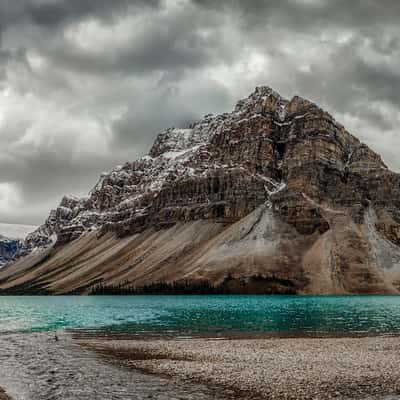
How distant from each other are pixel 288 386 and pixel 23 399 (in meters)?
14.1

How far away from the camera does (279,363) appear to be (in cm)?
3591

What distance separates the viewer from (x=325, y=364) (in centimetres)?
3500

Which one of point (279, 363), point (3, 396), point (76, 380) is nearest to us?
point (3, 396)

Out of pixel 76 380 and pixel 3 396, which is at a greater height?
pixel 3 396

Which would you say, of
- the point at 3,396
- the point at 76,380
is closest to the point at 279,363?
the point at 76,380

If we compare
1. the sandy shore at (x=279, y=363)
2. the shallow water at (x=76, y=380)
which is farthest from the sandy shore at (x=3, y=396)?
the sandy shore at (x=279, y=363)

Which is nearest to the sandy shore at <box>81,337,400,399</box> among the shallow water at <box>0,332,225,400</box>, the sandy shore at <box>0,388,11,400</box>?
the shallow water at <box>0,332,225,400</box>

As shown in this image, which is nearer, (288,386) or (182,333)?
(288,386)

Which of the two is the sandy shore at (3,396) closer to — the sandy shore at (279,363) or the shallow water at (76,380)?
the shallow water at (76,380)

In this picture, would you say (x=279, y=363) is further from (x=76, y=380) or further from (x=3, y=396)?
(x=3, y=396)

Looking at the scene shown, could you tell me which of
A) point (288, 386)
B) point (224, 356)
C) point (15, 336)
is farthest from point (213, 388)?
point (15, 336)

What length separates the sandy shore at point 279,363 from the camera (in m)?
28.0

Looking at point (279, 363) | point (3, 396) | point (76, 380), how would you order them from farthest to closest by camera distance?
→ point (279, 363) → point (76, 380) → point (3, 396)

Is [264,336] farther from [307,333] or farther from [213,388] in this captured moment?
[213,388]
